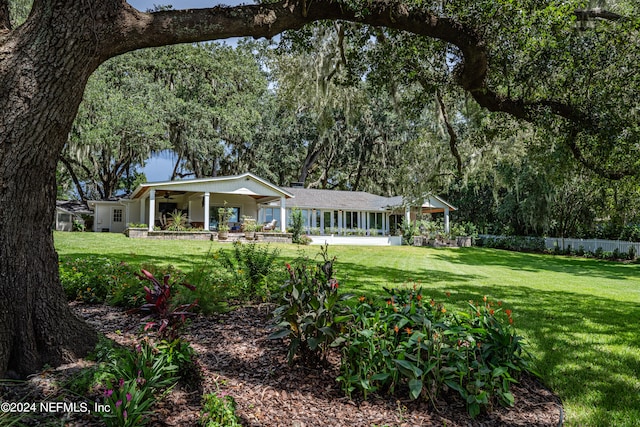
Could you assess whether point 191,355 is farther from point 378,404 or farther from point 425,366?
point 425,366

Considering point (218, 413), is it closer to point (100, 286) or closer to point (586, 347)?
point (100, 286)

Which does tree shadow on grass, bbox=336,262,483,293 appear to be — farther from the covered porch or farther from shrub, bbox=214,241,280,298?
the covered porch

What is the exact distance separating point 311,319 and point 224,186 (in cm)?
1908

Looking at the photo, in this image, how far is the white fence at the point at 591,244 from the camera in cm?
2108

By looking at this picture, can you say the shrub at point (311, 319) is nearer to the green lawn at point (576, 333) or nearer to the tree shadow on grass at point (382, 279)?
the green lawn at point (576, 333)

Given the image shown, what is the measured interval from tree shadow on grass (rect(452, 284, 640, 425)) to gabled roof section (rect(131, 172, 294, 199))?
15886 millimetres

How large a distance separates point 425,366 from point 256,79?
28.9 m

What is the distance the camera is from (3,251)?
260cm

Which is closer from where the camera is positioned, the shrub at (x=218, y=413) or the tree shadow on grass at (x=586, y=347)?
the shrub at (x=218, y=413)

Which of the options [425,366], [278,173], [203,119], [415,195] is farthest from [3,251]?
[278,173]

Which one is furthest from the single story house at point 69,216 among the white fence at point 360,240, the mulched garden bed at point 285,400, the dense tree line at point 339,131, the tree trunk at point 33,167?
the mulched garden bed at point 285,400

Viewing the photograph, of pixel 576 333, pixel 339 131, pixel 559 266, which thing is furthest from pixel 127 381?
pixel 339 131

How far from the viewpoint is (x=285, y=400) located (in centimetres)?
272

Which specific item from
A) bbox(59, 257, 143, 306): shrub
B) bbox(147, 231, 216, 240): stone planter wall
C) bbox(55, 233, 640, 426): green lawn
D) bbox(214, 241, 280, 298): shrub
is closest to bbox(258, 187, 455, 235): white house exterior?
bbox(147, 231, 216, 240): stone planter wall
